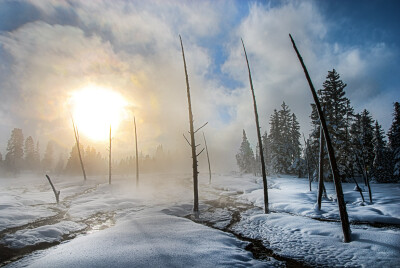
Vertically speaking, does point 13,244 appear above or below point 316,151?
below

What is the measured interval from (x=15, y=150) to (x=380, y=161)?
9140 cm

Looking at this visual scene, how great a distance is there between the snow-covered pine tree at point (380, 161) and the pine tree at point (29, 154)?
96.4 meters

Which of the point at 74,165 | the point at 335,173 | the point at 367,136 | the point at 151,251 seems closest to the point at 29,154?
the point at 74,165

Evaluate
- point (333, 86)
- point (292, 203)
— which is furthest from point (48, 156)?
point (333, 86)

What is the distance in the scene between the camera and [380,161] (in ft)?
101

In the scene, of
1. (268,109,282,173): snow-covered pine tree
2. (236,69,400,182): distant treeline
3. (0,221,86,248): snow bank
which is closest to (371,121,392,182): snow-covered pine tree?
(236,69,400,182): distant treeline

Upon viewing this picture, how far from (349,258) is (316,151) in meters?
23.9

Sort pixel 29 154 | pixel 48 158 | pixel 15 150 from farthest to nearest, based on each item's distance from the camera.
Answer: pixel 48 158, pixel 29 154, pixel 15 150

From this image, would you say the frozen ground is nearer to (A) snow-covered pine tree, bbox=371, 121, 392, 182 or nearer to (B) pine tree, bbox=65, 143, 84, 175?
(A) snow-covered pine tree, bbox=371, 121, 392, 182

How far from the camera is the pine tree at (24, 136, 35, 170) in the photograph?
64.1 m

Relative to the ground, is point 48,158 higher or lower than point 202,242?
higher

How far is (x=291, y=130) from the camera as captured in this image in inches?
1731

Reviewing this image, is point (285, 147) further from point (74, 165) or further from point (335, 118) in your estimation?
point (74, 165)

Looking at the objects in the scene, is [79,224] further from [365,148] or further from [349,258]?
[365,148]
